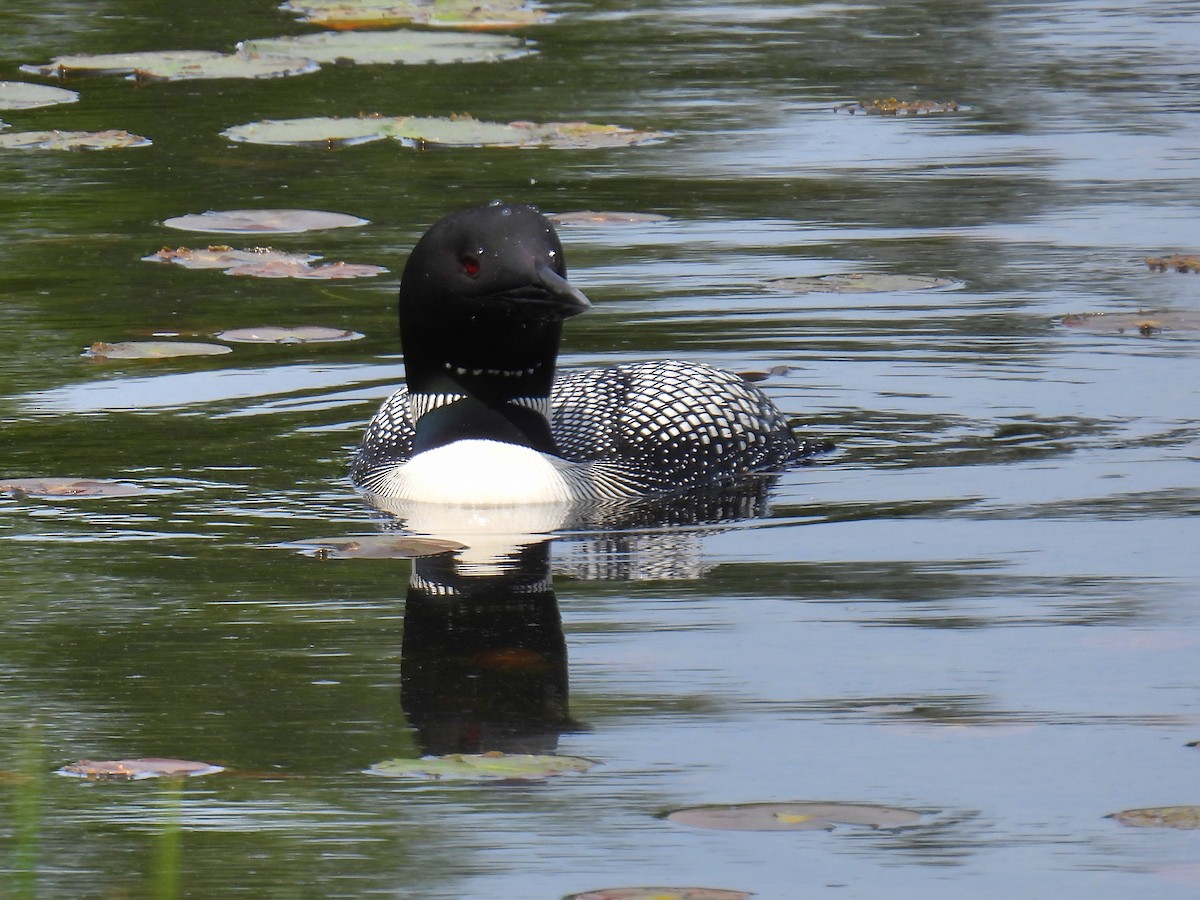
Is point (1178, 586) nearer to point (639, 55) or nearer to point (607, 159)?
point (607, 159)

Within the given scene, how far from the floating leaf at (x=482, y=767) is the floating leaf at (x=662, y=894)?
1.53 feet

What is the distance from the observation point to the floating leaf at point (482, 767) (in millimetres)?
3654

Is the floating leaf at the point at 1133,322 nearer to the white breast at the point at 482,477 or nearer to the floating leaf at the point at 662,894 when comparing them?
the white breast at the point at 482,477

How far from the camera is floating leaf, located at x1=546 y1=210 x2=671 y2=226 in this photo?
344 inches

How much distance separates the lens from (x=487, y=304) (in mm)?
5668

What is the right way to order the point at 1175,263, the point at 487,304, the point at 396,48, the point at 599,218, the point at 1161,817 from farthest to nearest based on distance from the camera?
1. the point at 396,48
2. the point at 599,218
3. the point at 1175,263
4. the point at 487,304
5. the point at 1161,817

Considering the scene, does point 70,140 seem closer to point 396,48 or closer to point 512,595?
point 396,48

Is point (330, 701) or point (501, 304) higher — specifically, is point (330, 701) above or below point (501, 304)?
below

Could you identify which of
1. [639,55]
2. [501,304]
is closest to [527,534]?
[501,304]

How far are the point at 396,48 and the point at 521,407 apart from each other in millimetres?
6630

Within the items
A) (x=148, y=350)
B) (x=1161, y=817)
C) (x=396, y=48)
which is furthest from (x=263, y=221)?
(x=1161, y=817)

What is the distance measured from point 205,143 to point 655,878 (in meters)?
7.60

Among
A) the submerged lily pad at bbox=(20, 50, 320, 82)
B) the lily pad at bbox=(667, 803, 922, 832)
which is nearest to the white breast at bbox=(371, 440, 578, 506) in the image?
the lily pad at bbox=(667, 803, 922, 832)

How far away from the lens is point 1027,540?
17.0 feet
